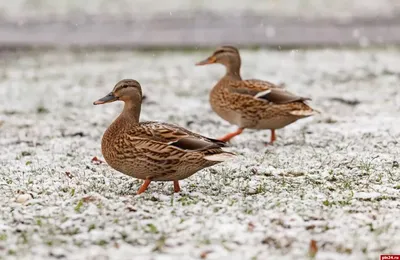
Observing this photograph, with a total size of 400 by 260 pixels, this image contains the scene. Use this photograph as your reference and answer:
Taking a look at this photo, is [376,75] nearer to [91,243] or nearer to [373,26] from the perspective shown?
[373,26]

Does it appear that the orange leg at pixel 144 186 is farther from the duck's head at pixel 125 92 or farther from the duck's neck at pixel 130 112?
the duck's head at pixel 125 92

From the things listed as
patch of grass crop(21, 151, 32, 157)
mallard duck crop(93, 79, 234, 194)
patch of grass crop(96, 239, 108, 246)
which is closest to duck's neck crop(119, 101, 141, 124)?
mallard duck crop(93, 79, 234, 194)

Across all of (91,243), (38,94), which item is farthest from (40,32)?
(91,243)

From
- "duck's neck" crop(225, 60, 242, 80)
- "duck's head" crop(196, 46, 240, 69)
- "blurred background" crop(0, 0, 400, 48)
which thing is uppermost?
"blurred background" crop(0, 0, 400, 48)

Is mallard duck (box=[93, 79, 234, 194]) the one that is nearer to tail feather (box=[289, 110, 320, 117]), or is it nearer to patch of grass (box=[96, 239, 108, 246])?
patch of grass (box=[96, 239, 108, 246])

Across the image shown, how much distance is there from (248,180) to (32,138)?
10.9ft

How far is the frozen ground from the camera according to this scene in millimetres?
5066

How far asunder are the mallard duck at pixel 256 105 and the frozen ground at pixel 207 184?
279mm

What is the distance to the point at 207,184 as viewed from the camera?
6.62 metres

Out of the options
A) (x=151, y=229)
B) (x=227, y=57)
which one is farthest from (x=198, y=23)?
(x=151, y=229)

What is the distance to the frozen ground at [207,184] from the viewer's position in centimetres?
Answer: 507

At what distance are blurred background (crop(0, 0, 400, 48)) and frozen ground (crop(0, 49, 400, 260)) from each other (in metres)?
4.05

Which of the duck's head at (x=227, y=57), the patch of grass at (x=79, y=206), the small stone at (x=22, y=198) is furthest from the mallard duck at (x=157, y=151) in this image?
the duck's head at (x=227, y=57)

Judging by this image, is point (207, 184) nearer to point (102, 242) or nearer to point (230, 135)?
point (102, 242)
